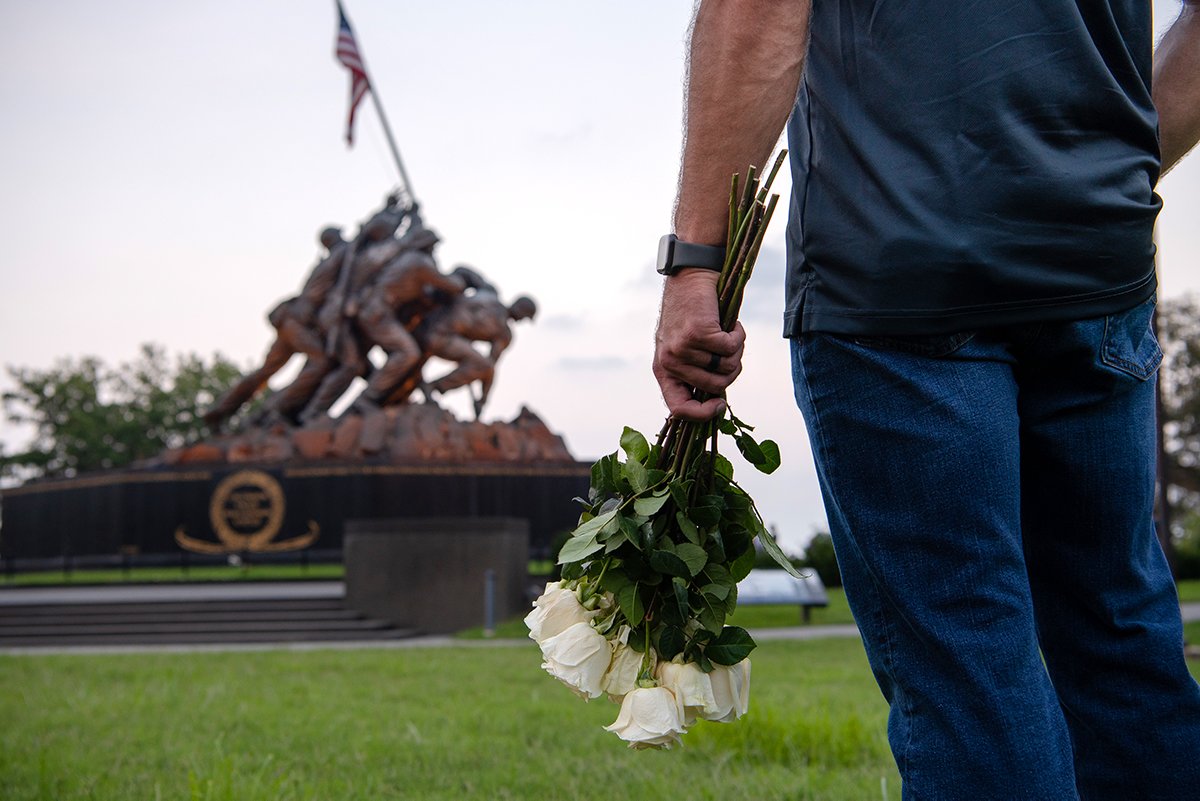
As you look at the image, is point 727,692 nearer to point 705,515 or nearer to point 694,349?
point 705,515

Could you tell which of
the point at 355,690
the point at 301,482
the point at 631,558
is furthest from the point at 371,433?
the point at 631,558

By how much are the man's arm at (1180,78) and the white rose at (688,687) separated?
4.23ft

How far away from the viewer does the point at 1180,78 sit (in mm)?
2090

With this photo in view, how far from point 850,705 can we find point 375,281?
20629mm

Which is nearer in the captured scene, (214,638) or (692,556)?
(692,556)

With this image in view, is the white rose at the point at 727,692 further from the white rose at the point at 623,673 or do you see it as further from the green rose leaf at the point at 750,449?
the green rose leaf at the point at 750,449

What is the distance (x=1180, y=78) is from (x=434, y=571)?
43.1 ft

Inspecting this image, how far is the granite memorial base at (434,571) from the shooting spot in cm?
1438

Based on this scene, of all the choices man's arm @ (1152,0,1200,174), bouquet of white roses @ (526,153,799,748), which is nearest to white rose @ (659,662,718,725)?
bouquet of white roses @ (526,153,799,748)

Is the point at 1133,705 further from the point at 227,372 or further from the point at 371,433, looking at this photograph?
the point at 227,372

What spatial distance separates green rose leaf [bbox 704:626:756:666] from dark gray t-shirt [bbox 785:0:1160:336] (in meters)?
0.45

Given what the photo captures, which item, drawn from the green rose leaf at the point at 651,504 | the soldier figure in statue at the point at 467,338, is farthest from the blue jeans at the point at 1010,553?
the soldier figure in statue at the point at 467,338

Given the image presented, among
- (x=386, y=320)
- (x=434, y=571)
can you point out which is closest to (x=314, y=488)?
(x=386, y=320)

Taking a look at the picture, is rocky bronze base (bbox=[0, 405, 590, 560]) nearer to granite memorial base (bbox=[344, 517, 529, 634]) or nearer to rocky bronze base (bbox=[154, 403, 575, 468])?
rocky bronze base (bbox=[154, 403, 575, 468])
